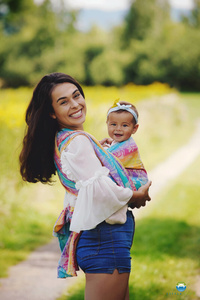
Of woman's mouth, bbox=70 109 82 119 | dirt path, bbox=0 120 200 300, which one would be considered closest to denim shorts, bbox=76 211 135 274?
woman's mouth, bbox=70 109 82 119

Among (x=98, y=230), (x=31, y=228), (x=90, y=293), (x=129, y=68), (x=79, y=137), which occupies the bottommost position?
(x=31, y=228)

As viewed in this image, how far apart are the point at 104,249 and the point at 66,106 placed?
755 millimetres

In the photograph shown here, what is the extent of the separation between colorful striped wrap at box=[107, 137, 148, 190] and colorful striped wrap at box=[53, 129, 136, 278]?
0.20 feet

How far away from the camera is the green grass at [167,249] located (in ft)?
12.3

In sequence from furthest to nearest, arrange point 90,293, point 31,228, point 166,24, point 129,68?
point 166,24 < point 129,68 < point 31,228 < point 90,293

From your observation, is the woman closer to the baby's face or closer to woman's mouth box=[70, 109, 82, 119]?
woman's mouth box=[70, 109, 82, 119]

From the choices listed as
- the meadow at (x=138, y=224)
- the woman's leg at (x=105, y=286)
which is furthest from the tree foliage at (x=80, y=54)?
the woman's leg at (x=105, y=286)

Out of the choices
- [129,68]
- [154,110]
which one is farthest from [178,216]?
[129,68]

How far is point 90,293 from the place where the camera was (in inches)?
75.4

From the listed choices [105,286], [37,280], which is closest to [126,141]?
[105,286]

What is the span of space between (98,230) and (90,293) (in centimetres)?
29

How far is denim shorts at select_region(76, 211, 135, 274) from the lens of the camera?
6.39 ft

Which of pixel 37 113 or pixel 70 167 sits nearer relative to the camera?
pixel 70 167

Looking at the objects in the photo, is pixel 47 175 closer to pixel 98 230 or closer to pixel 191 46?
pixel 98 230
